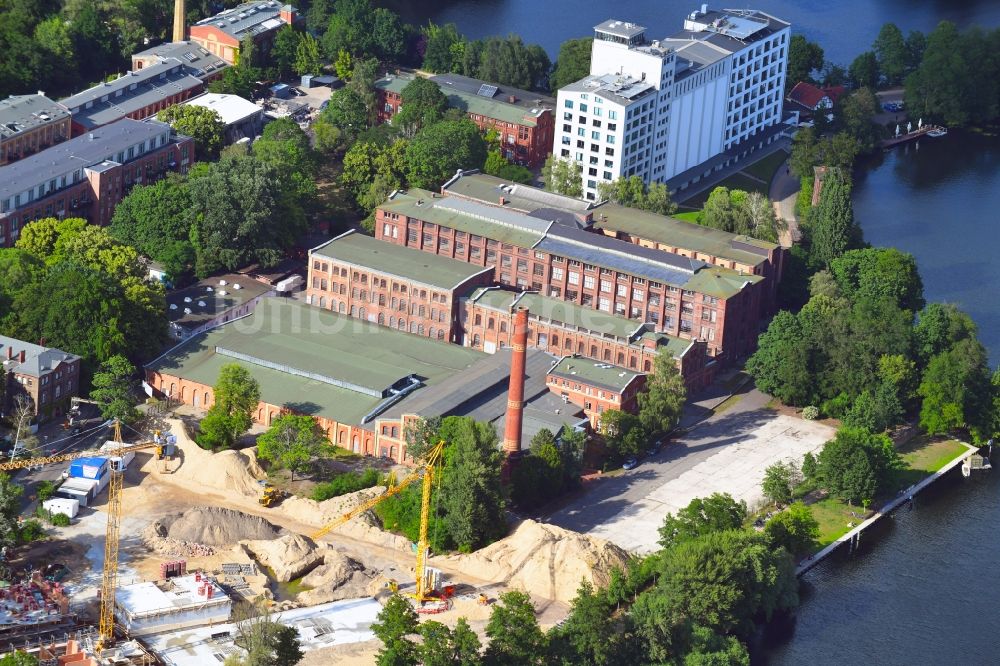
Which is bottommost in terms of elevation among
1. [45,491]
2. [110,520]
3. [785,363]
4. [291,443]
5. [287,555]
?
[287,555]

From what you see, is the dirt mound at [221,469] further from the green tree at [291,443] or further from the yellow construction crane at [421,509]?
the yellow construction crane at [421,509]

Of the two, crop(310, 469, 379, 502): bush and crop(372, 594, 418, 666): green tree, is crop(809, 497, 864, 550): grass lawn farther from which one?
crop(372, 594, 418, 666): green tree

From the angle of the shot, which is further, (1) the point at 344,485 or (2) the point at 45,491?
(1) the point at 344,485

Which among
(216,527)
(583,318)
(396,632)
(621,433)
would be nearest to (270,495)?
(216,527)

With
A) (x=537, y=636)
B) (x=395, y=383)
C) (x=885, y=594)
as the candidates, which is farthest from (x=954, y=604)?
(x=395, y=383)

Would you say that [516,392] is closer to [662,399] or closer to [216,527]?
[662,399]

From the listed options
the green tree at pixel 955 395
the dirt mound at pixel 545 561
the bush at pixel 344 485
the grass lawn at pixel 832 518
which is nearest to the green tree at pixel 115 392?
the bush at pixel 344 485

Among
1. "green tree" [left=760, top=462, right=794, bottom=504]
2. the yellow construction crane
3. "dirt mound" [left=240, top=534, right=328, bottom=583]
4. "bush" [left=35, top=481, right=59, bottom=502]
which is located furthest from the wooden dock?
"bush" [left=35, top=481, right=59, bottom=502]
